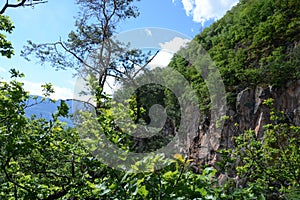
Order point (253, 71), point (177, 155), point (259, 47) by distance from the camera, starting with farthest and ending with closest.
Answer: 1. point (259, 47)
2. point (253, 71)
3. point (177, 155)

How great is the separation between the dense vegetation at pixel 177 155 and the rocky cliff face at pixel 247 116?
0.39 metres

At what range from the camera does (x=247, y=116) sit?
10.0 m

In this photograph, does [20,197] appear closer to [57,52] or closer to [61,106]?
[61,106]

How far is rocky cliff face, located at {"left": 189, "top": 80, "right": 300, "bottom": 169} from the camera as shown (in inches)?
354

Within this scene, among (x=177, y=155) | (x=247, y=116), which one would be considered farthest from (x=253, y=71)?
(x=177, y=155)

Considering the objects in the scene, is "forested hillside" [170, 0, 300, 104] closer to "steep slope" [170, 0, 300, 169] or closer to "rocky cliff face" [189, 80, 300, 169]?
"steep slope" [170, 0, 300, 169]

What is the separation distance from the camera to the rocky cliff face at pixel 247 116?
29.5 ft

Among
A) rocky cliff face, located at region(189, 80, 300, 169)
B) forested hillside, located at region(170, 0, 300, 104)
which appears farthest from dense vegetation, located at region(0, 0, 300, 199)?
rocky cliff face, located at region(189, 80, 300, 169)

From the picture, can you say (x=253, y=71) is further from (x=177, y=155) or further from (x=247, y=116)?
(x=177, y=155)

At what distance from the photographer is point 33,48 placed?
7641 millimetres

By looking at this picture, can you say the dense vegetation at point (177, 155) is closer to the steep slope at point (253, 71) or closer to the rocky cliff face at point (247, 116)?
the steep slope at point (253, 71)

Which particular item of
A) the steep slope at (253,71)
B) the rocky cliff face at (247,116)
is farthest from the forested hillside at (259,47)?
the rocky cliff face at (247,116)

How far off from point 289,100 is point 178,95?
17.0 feet

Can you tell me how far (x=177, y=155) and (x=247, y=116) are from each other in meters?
9.09
